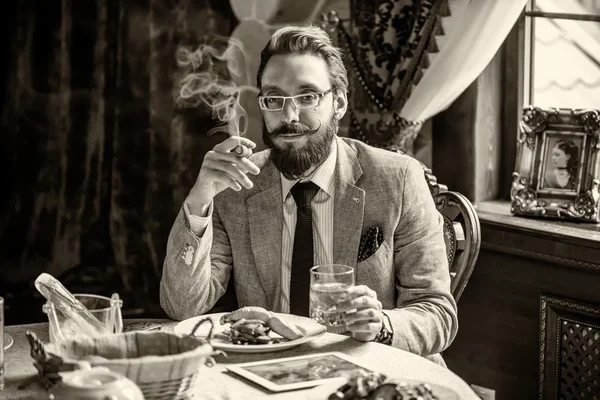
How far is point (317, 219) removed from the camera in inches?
107

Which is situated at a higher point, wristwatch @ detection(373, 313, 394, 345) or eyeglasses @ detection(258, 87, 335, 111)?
eyeglasses @ detection(258, 87, 335, 111)

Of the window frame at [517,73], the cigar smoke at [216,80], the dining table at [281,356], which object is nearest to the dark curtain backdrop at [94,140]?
the cigar smoke at [216,80]

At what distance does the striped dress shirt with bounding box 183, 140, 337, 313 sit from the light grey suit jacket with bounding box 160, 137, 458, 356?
2 centimetres

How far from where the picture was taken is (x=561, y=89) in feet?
12.9

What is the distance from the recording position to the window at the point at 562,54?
3781 millimetres

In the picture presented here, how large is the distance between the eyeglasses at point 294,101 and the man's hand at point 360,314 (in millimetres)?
765

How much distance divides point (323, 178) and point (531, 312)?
3.98ft

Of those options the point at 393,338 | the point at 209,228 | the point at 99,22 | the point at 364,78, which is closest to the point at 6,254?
the point at 99,22

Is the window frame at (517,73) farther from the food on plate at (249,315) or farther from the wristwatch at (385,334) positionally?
the food on plate at (249,315)

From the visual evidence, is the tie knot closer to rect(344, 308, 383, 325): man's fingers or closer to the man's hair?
the man's hair

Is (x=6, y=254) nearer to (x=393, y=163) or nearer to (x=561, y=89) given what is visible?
(x=393, y=163)

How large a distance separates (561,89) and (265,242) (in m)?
1.89

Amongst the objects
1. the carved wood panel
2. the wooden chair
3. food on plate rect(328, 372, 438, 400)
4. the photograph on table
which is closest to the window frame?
the carved wood panel

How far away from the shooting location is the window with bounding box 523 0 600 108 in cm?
378
